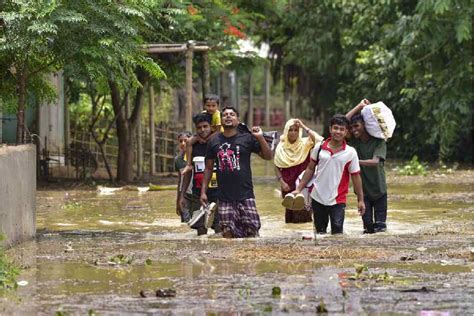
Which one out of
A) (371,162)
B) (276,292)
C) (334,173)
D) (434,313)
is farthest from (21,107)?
(434,313)

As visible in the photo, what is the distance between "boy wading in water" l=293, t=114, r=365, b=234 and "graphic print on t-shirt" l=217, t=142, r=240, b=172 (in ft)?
3.18

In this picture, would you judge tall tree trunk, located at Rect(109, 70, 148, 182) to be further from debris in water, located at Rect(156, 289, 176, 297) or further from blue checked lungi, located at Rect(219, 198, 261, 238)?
debris in water, located at Rect(156, 289, 176, 297)

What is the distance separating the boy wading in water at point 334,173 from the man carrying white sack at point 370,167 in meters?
0.39

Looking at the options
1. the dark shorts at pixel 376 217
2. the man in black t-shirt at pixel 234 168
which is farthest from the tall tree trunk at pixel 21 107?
the dark shorts at pixel 376 217

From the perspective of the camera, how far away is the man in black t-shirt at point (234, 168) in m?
12.8

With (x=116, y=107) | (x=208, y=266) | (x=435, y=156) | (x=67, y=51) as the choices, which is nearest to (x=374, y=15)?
(x=435, y=156)

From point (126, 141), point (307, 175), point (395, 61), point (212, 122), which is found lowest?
point (307, 175)

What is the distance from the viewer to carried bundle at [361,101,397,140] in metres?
13.6

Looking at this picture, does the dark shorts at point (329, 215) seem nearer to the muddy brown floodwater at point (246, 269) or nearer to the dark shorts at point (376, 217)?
the muddy brown floodwater at point (246, 269)

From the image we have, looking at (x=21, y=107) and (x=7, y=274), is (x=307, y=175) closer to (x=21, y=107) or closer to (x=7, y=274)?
(x=21, y=107)

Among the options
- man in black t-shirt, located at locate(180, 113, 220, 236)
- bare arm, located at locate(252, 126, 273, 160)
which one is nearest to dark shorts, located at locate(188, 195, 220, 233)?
man in black t-shirt, located at locate(180, 113, 220, 236)

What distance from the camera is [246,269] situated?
33.7 feet

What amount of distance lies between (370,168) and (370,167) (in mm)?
41

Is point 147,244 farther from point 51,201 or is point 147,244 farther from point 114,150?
point 114,150
